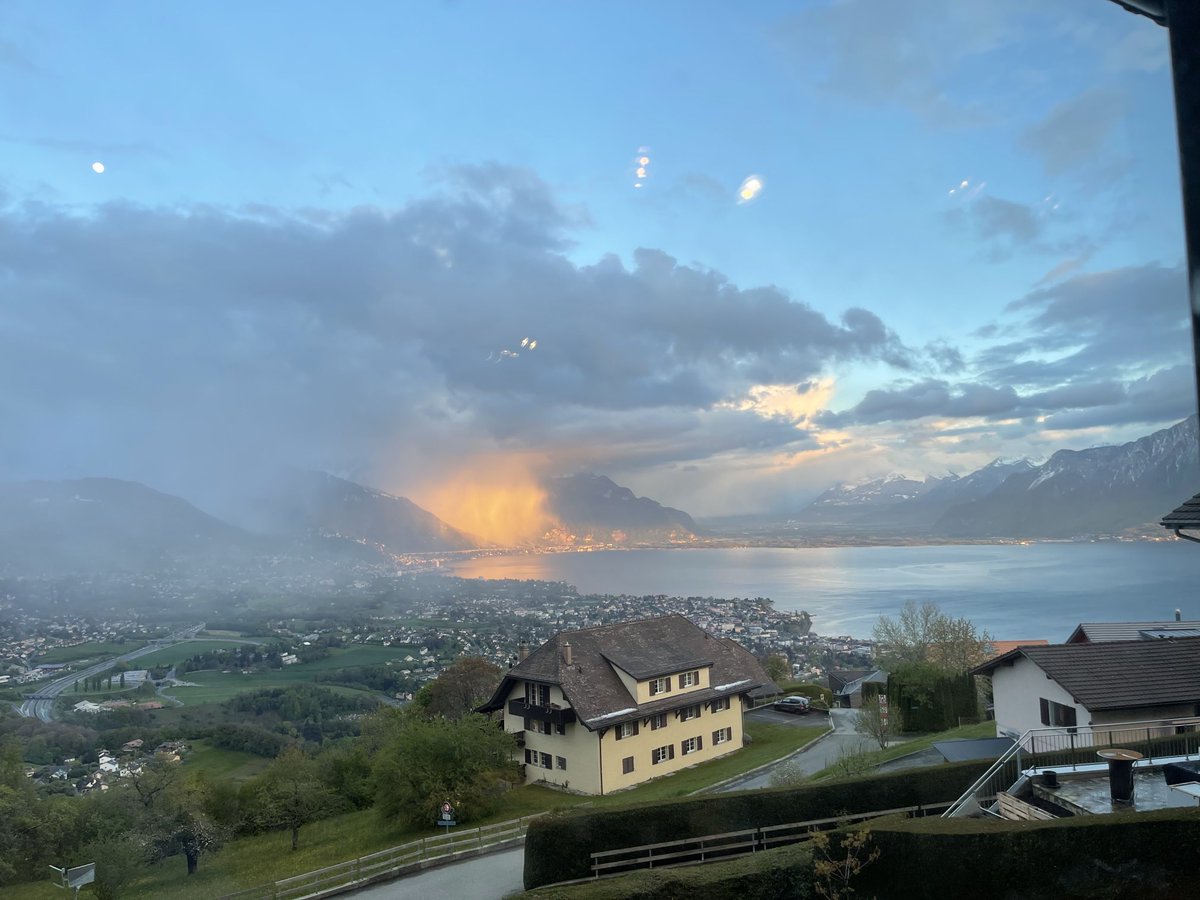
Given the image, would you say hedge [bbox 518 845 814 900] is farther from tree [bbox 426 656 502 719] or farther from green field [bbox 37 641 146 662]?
green field [bbox 37 641 146 662]

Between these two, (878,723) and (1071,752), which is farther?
(878,723)

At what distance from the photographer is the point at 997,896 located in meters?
11.9

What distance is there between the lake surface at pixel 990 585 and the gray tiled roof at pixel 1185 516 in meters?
69.1

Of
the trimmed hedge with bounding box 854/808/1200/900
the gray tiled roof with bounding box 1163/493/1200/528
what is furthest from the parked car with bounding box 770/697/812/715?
the gray tiled roof with bounding box 1163/493/1200/528

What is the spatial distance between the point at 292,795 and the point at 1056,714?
Answer: 31.3 metres

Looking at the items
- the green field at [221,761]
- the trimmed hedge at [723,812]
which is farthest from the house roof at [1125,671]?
the green field at [221,761]

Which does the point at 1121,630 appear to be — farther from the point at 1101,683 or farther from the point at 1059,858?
the point at 1059,858

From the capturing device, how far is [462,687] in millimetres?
45969

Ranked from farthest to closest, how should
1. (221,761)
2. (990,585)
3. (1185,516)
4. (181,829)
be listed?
(990,585), (221,761), (181,829), (1185,516)

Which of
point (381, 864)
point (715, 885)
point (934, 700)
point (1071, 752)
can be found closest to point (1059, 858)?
point (1071, 752)

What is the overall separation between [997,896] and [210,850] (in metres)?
33.2

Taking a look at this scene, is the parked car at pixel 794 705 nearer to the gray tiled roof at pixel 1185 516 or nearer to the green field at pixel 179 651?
the gray tiled roof at pixel 1185 516

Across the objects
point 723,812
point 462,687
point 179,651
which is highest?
point 723,812

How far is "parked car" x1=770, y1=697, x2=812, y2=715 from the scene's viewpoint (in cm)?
5297
